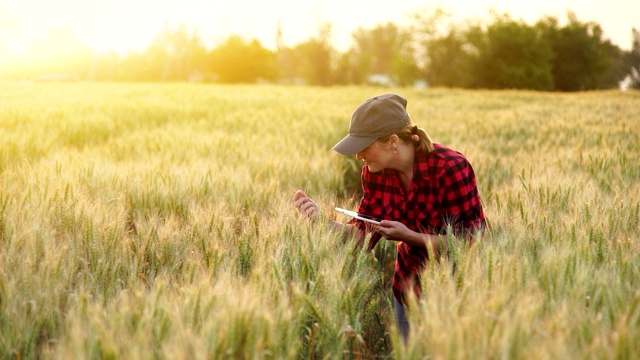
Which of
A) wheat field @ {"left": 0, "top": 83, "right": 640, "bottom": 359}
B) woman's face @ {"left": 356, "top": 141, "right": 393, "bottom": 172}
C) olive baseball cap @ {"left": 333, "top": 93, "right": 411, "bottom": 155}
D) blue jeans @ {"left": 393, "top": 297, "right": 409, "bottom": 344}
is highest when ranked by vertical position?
olive baseball cap @ {"left": 333, "top": 93, "right": 411, "bottom": 155}

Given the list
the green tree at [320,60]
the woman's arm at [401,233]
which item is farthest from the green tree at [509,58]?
the woman's arm at [401,233]

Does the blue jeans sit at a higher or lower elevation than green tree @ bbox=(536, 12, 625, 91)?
lower

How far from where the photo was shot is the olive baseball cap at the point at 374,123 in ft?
7.34

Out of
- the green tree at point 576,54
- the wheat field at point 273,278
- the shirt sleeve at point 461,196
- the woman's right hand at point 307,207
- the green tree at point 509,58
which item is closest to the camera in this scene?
the wheat field at point 273,278

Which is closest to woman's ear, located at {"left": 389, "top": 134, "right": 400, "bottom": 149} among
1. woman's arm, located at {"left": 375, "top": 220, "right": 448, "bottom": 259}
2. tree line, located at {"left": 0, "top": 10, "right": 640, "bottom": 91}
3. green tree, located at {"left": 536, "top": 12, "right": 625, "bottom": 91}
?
woman's arm, located at {"left": 375, "top": 220, "right": 448, "bottom": 259}

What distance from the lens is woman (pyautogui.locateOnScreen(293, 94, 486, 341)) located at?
7.34 ft

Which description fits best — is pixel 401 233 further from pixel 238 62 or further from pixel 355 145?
pixel 238 62

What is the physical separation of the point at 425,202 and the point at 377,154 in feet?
1.06

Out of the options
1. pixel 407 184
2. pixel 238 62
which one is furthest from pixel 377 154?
pixel 238 62

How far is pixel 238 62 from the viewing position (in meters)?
47.1

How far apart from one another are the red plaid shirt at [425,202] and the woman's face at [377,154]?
14cm

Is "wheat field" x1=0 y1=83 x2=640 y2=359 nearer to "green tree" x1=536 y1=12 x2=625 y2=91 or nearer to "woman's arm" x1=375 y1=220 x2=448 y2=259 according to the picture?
"woman's arm" x1=375 y1=220 x2=448 y2=259

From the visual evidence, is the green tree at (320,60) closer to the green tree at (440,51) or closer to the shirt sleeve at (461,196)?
the green tree at (440,51)

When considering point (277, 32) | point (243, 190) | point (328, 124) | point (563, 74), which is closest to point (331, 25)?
point (277, 32)
